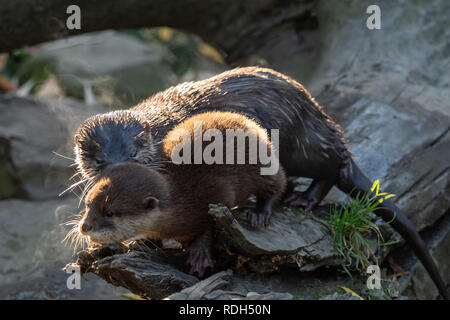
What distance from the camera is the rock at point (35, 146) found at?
510 centimetres

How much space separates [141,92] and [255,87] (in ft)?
15.7

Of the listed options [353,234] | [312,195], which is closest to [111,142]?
[312,195]

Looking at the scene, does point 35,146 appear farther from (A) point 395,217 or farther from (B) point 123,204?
(A) point 395,217

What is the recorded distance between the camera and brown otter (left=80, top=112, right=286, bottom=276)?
2346 millimetres

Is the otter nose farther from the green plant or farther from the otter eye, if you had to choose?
the green plant

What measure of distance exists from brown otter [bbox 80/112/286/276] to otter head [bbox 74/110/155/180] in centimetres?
21

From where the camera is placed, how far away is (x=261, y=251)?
2.50 metres

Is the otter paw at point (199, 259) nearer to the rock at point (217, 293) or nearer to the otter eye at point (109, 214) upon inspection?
the rock at point (217, 293)

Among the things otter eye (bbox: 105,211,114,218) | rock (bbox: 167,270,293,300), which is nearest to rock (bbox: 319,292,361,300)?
rock (bbox: 167,270,293,300)

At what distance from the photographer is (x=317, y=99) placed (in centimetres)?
404

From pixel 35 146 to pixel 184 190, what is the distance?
331 cm

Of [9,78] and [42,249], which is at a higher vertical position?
[9,78]
